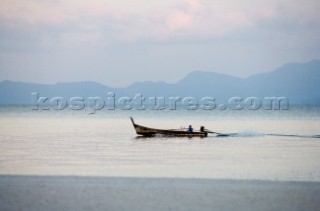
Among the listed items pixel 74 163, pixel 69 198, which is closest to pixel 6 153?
pixel 74 163

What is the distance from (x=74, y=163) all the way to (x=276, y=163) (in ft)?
29.5

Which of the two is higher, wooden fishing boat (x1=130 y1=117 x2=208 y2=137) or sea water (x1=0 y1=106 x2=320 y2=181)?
wooden fishing boat (x1=130 y1=117 x2=208 y2=137)

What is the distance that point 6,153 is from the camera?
91.6 ft

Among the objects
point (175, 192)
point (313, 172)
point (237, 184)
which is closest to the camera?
point (175, 192)

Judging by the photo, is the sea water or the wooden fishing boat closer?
the sea water

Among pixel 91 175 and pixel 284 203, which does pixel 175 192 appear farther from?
pixel 91 175

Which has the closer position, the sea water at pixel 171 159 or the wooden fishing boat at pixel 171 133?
the sea water at pixel 171 159

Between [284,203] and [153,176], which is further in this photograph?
[153,176]

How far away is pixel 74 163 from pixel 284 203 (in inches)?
467

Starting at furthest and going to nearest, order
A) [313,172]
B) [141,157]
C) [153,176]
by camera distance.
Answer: [141,157]
[313,172]
[153,176]

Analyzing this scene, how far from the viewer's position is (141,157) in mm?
26828

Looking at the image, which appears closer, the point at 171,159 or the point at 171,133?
the point at 171,159

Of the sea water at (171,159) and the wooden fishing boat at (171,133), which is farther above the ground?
the wooden fishing boat at (171,133)

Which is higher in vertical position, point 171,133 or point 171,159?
point 171,133
